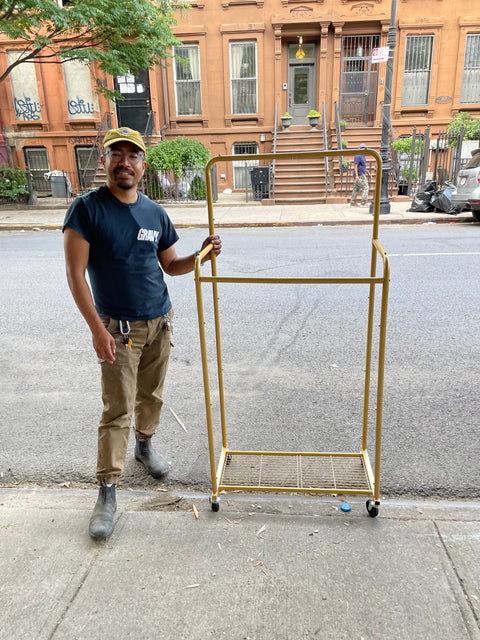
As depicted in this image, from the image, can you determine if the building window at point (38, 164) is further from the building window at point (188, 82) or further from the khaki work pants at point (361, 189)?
the khaki work pants at point (361, 189)

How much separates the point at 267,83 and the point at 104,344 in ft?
60.7

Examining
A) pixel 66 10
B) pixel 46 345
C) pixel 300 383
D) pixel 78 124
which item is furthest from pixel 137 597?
pixel 78 124

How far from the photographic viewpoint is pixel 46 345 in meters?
4.91

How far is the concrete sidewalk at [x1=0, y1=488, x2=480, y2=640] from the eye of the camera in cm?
187

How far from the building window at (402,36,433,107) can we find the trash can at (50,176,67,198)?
13.0 meters

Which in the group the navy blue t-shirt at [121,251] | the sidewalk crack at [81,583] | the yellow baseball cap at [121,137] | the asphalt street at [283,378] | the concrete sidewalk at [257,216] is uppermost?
the yellow baseball cap at [121,137]

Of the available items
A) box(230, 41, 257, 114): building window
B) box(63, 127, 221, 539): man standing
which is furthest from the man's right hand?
box(230, 41, 257, 114): building window

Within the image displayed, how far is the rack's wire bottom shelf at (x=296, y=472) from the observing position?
2621 millimetres

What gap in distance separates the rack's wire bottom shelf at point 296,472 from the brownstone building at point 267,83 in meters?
16.1

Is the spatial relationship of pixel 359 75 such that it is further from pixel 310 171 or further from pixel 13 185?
pixel 13 185

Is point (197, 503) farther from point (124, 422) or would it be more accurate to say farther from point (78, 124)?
point (78, 124)

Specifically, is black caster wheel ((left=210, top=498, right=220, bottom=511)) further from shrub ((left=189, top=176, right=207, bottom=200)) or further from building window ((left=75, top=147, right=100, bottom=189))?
building window ((left=75, top=147, right=100, bottom=189))

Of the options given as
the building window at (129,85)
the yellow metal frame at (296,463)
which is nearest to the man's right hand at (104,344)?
the yellow metal frame at (296,463)

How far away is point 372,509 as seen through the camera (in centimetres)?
243
